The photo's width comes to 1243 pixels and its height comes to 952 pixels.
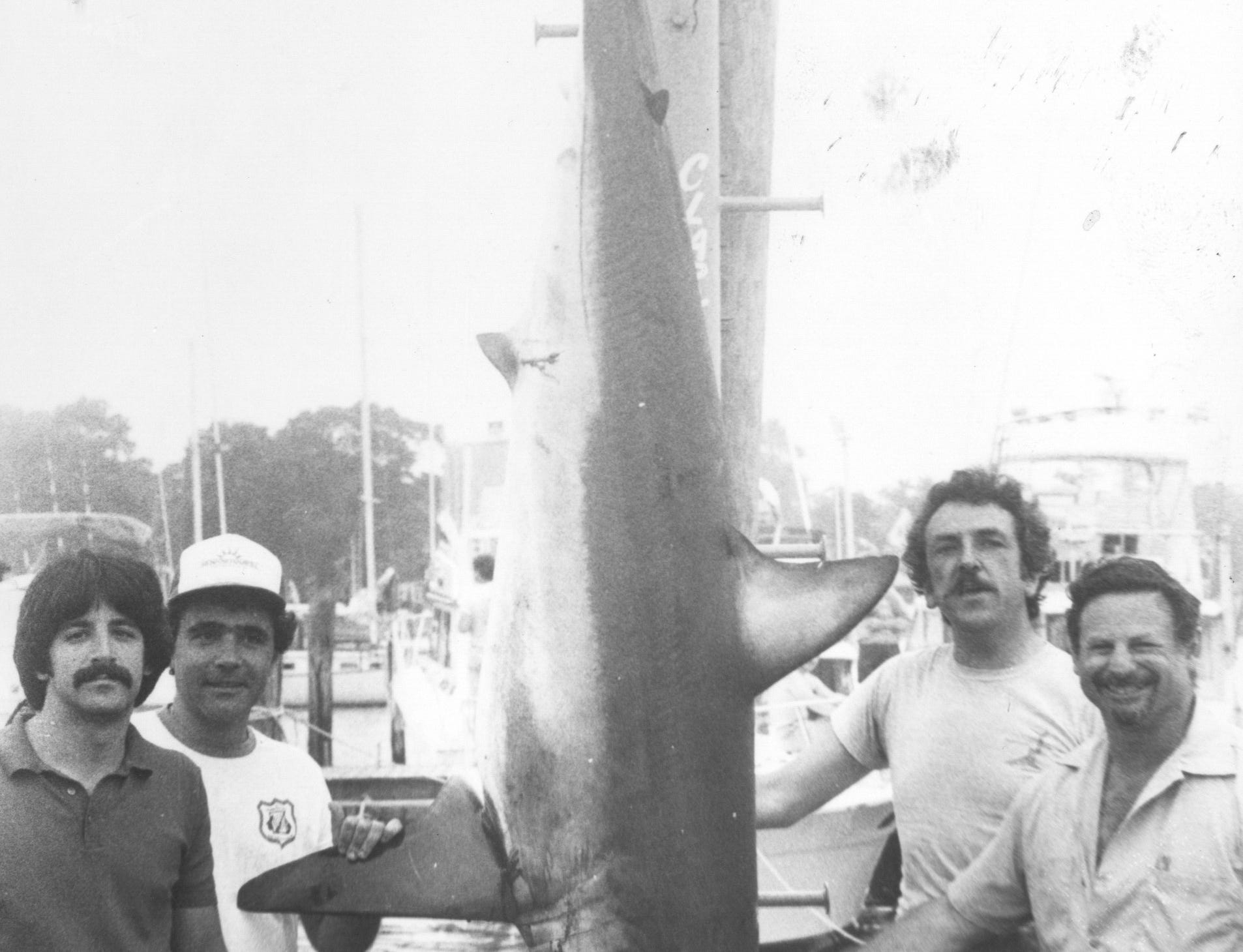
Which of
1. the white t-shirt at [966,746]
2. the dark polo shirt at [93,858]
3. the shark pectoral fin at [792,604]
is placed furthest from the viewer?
the white t-shirt at [966,746]

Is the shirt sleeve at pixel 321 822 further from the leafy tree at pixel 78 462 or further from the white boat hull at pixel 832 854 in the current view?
the white boat hull at pixel 832 854

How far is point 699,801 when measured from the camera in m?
1.40

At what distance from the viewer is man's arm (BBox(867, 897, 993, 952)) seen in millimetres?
1572

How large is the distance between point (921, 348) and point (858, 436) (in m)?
0.20

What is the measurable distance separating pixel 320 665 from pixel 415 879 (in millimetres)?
495

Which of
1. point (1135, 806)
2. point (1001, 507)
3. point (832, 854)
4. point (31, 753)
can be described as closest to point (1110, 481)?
point (1001, 507)

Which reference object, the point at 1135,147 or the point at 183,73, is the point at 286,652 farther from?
the point at 1135,147

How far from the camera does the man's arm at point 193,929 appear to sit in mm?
1384

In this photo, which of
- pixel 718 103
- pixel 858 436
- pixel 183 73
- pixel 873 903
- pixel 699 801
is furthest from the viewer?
pixel 873 903

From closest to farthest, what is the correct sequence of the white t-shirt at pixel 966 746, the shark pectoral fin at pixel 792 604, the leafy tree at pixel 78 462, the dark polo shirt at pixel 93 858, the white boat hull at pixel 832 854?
1. the dark polo shirt at pixel 93 858
2. the shark pectoral fin at pixel 792 604
3. the white t-shirt at pixel 966 746
4. the leafy tree at pixel 78 462
5. the white boat hull at pixel 832 854

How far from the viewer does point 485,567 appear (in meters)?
1.67

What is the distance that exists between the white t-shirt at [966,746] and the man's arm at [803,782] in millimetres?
98

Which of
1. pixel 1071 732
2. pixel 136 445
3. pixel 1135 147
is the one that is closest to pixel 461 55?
pixel 136 445

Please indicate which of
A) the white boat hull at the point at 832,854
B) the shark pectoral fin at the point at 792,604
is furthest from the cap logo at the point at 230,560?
the white boat hull at the point at 832,854
